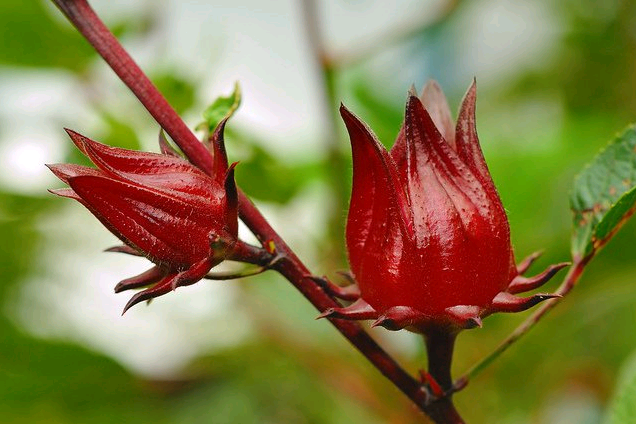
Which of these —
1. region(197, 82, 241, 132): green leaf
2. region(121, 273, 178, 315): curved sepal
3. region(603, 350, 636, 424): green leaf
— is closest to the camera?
region(121, 273, 178, 315): curved sepal

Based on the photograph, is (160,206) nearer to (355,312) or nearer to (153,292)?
(153,292)

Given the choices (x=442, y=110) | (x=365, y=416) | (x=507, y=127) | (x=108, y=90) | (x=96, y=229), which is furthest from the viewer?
(x=507, y=127)

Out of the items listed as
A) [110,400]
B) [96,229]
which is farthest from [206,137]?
[96,229]

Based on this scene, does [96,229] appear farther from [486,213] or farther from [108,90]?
[486,213]

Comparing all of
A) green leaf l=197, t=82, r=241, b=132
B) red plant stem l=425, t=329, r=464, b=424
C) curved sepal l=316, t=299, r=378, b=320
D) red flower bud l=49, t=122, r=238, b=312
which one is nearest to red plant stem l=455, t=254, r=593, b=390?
red plant stem l=425, t=329, r=464, b=424

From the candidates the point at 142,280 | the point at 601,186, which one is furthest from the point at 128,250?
the point at 601,186

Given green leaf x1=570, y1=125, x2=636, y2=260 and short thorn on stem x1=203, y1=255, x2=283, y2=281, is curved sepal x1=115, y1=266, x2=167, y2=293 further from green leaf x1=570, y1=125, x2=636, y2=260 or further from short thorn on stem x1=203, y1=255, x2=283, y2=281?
green leaf x1=570, y1=125, x2=636, y2=260
